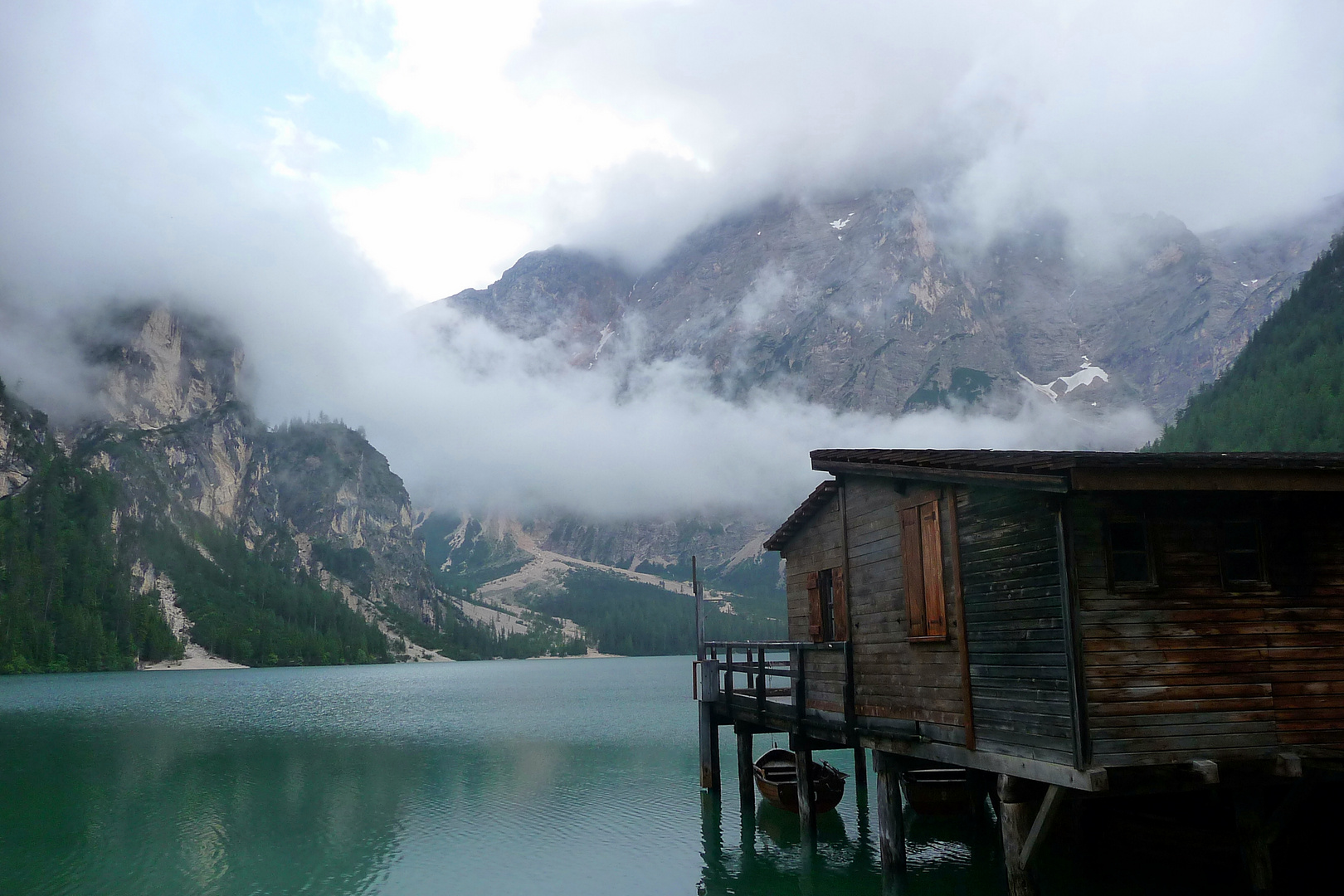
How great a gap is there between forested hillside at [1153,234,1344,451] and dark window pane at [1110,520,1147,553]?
125542 mm

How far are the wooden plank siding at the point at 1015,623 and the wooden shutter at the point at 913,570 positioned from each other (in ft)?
5.06

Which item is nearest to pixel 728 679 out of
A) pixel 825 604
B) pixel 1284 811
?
pixel 825 604

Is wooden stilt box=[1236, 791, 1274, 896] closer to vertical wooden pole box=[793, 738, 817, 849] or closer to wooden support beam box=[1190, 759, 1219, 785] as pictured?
wooden support beam box=[1190, 759, 1219, 785]

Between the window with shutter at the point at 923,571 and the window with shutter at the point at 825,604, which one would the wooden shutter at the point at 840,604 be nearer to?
the window with shutter at the point at 825,604

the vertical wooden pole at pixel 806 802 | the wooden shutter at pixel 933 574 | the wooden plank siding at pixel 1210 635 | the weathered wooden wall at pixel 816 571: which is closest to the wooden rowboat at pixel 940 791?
the vertical wooden pole at pixel 806 802

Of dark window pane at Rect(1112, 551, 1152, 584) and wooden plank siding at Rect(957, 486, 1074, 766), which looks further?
dark window pane at Rect(1112, 551, 1152, 584)

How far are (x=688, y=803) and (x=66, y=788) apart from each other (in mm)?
29678

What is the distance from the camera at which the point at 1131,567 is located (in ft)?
55.7

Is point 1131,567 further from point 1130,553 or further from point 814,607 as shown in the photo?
point 814,607

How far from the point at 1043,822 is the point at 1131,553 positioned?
511 centimetres

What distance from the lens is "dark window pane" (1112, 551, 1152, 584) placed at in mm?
16881

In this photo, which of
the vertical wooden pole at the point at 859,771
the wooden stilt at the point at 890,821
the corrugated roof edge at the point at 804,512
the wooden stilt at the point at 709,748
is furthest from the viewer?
the vertical wooden pole at the point at 859,771

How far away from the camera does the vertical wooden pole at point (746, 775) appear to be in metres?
34.5

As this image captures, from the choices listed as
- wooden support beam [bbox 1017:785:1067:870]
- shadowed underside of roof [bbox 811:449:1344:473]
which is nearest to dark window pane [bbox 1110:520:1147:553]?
shadowed underside of roof [bbox 811:449:1344:473]
